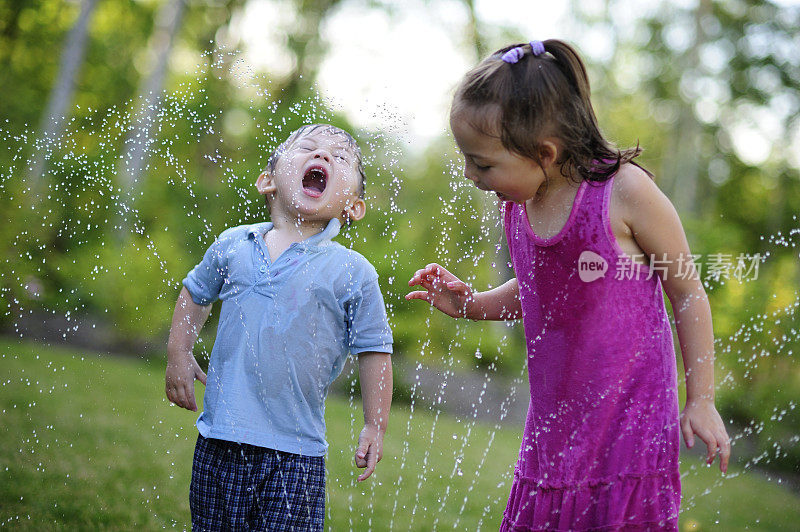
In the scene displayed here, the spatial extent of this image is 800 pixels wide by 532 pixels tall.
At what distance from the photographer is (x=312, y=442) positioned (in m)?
2.15

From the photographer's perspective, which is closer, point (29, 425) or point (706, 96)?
point (29, 425)

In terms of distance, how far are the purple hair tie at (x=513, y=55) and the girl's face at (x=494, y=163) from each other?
177 millimetres

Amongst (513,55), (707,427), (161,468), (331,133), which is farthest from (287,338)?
(161,468)

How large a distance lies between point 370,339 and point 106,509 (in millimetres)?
1664

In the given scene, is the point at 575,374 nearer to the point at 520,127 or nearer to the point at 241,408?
the point at 520,127

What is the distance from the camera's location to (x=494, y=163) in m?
2.00

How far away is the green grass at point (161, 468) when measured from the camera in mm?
3314

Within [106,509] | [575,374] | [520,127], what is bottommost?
[106,509]

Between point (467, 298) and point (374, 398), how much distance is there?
44 centimetres

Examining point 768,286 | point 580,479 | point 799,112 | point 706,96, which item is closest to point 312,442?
point 580,479

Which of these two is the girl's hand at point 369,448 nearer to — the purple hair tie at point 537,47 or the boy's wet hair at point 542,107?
the boy's wet hair at point 542,107

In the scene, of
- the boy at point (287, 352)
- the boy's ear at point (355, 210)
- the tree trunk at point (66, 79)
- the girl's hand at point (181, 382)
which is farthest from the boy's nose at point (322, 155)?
the tree trunk at point (66, 79)

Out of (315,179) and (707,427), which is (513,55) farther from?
(707,427)

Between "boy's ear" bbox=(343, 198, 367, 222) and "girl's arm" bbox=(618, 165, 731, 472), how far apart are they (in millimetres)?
791
